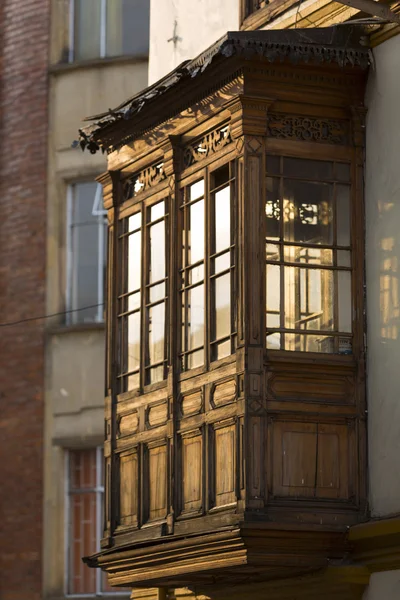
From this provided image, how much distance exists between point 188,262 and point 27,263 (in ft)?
26.3

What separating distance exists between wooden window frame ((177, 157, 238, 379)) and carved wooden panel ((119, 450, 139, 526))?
3.98 feet

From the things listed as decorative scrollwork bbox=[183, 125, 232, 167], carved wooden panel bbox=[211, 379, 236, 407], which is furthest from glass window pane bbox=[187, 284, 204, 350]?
decorative scrollwork bbox=[183, 125, 232, 167]

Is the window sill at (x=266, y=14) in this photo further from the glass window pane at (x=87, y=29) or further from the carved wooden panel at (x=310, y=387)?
the glass window pane at (x=87, y=29)

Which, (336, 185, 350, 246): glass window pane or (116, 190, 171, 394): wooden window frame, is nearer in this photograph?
(336, 185, 350, 246): glass window pane

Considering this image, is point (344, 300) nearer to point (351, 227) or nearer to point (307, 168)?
point (351, 227)

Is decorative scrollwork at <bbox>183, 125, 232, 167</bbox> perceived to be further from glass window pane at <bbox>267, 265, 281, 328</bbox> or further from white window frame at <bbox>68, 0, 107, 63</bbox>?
white window frame at <bbox>68, 0, 107, 63</bbox>

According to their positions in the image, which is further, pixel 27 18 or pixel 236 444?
pixel 27 18

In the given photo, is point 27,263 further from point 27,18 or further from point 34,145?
point 27,18

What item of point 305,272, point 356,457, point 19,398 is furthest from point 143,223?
point 19,398

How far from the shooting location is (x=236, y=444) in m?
14.0

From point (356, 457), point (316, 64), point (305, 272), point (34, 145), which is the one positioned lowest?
point (356, 457)

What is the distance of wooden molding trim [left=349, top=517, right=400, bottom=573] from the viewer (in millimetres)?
13445

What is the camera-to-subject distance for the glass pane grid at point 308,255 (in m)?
14.4

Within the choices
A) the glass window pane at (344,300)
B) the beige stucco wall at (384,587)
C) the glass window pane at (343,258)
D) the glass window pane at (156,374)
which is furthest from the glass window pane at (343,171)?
the beige stucco wall at (384,587)
